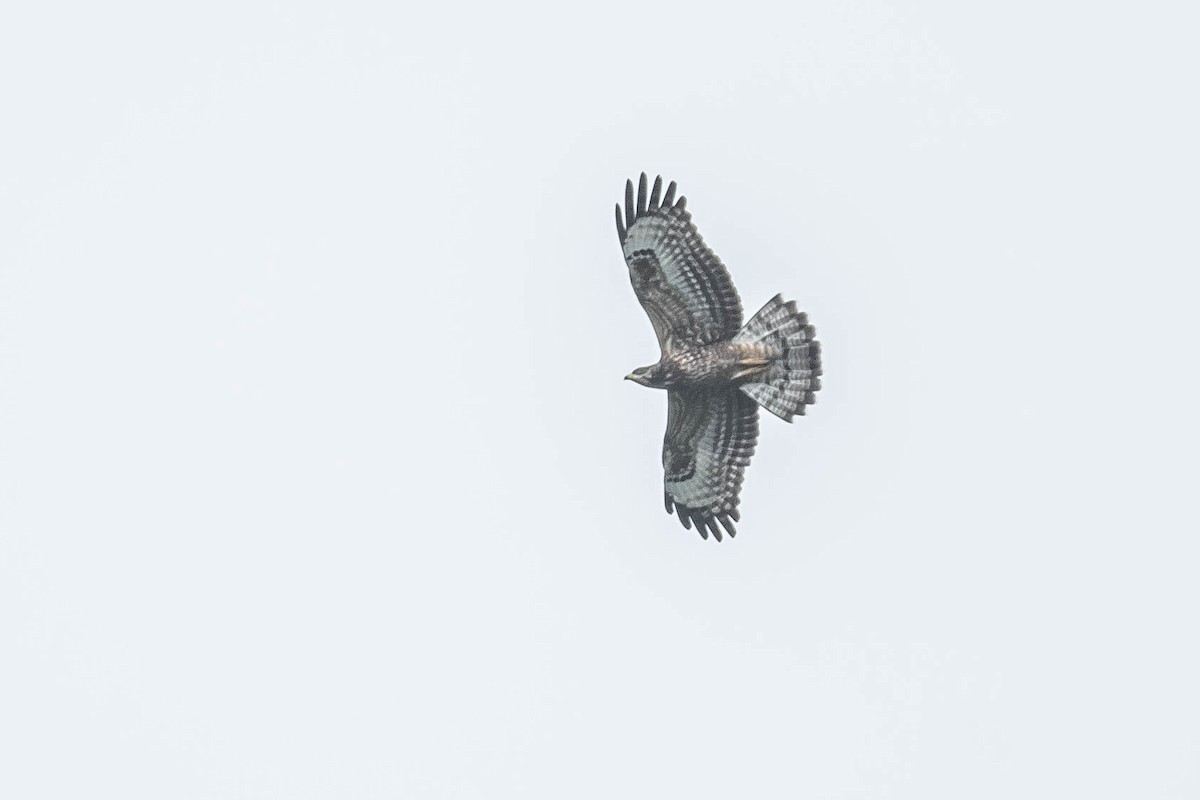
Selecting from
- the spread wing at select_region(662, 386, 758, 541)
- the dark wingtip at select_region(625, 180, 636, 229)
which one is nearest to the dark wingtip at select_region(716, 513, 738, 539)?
the spread wing at select_region(662, 386, 758, 541)

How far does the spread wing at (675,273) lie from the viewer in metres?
24.7

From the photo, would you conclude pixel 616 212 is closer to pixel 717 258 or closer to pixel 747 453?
pixel 717 258

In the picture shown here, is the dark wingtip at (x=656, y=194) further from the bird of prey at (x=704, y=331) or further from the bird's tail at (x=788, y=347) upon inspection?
the bird's tail at (x=788, y=347)

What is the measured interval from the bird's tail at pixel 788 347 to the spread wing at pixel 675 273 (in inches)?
12.4

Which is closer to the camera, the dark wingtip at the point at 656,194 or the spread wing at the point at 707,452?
the dark wingtip at the point at 656,194

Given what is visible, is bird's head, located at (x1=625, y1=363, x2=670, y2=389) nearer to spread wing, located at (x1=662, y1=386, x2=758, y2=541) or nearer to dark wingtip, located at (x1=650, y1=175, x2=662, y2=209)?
spread wing, located at (x1=662, y1=386, x2=758, y2=541)

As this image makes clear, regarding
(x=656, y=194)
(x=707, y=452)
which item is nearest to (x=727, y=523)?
(x=707, y=452)

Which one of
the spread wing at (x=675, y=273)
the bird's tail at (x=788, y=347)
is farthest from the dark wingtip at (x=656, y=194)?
the bird's tail at (x=788, y=347)

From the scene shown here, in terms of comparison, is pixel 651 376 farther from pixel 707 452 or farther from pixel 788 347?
pixel 707 452

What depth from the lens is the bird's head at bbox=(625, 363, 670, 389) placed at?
2511 cm

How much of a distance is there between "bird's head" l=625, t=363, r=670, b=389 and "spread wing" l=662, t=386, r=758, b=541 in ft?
1.33

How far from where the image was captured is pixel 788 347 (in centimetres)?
2522

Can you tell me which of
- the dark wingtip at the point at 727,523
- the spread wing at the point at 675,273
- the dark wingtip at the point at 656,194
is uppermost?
the dark wingtip at the point at 656,194

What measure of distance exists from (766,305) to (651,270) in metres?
1.29
